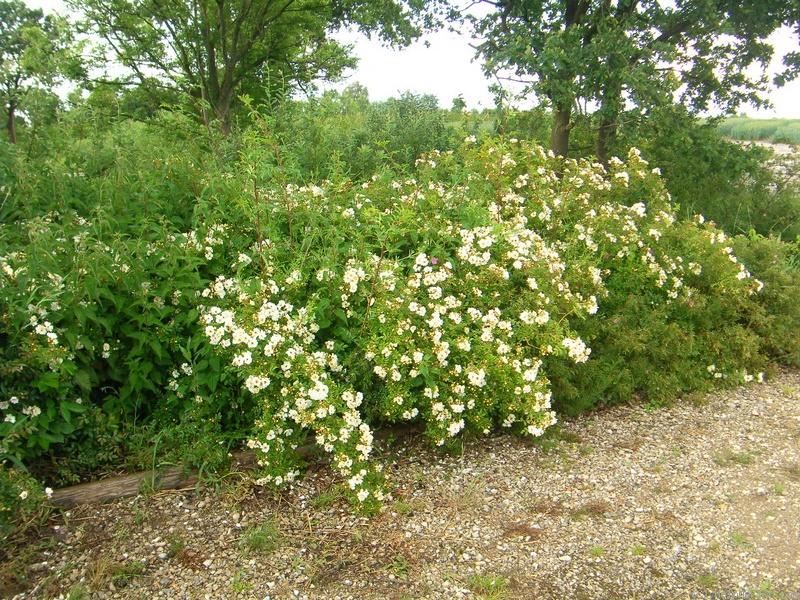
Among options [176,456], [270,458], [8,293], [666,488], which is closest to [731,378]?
[666,488]

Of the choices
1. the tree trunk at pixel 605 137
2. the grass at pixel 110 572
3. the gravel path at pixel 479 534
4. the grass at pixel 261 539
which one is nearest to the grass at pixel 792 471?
the gravel path at pixel 479 534

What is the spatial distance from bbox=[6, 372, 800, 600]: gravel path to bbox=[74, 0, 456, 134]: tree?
22.7ft

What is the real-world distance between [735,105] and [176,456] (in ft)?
22.6

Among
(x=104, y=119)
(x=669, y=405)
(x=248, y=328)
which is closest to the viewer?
(x=248, y=328)

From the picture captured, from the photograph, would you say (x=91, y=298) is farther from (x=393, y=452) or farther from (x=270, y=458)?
(x=393, y=452)

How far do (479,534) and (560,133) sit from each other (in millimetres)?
5623

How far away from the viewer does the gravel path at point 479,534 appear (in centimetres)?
246

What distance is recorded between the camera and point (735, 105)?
283 inches

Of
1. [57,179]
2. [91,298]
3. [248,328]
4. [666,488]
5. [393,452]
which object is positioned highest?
[57,179]

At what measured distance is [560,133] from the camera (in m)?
7.38

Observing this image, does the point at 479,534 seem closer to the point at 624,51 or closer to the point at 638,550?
the point at 638,550

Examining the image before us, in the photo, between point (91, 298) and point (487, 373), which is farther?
point (487, 373)

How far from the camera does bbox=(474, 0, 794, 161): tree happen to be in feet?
20.6

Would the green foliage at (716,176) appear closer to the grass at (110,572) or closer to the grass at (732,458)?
the grass at (732,458)
